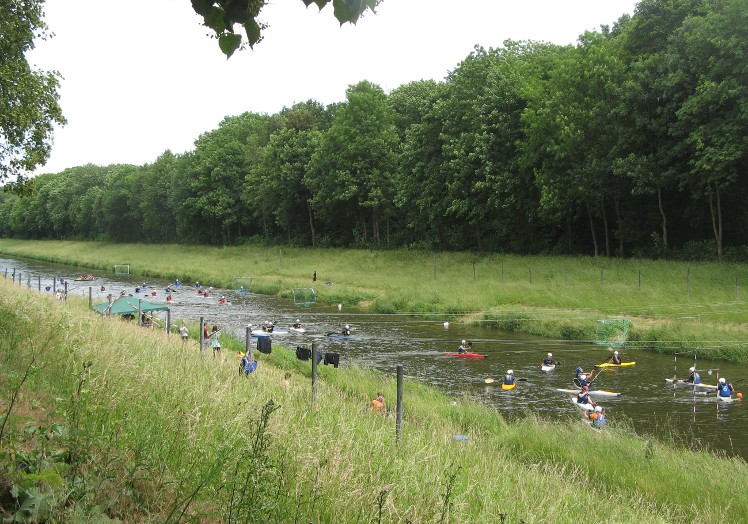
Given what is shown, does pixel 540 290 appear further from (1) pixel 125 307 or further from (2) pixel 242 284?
(2) pixel 242 284

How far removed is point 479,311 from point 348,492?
32.9 meters

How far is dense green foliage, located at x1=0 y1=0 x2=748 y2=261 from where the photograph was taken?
36.4 m

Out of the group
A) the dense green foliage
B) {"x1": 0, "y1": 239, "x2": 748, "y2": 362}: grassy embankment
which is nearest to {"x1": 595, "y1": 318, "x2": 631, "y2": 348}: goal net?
{"x1": 0, "y1": 239, "x2": 748, "y2": 362}: grassy embankment

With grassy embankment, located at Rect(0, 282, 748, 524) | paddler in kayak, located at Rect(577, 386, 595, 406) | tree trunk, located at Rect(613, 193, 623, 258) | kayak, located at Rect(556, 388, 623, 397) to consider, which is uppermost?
tree trunk, located at Rect(613, 193, 623, 258)

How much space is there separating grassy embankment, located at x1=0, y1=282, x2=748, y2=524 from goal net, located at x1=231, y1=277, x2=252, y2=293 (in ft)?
133

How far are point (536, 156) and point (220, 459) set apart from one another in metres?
42.9

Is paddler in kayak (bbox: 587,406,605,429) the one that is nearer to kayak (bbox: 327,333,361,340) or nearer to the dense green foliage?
kayak (bbox: 327,333,361,340)

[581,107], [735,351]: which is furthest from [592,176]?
[735,351]

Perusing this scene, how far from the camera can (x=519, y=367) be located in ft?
86.4

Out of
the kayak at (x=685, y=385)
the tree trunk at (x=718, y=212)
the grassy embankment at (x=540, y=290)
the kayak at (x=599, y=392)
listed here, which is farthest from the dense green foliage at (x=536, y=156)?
the kayak at (x=599, y=392)

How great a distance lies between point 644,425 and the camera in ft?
61.8

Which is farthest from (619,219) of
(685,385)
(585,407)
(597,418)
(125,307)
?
(125,307)

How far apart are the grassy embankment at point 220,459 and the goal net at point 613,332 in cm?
1893

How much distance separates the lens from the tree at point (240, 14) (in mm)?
3863
